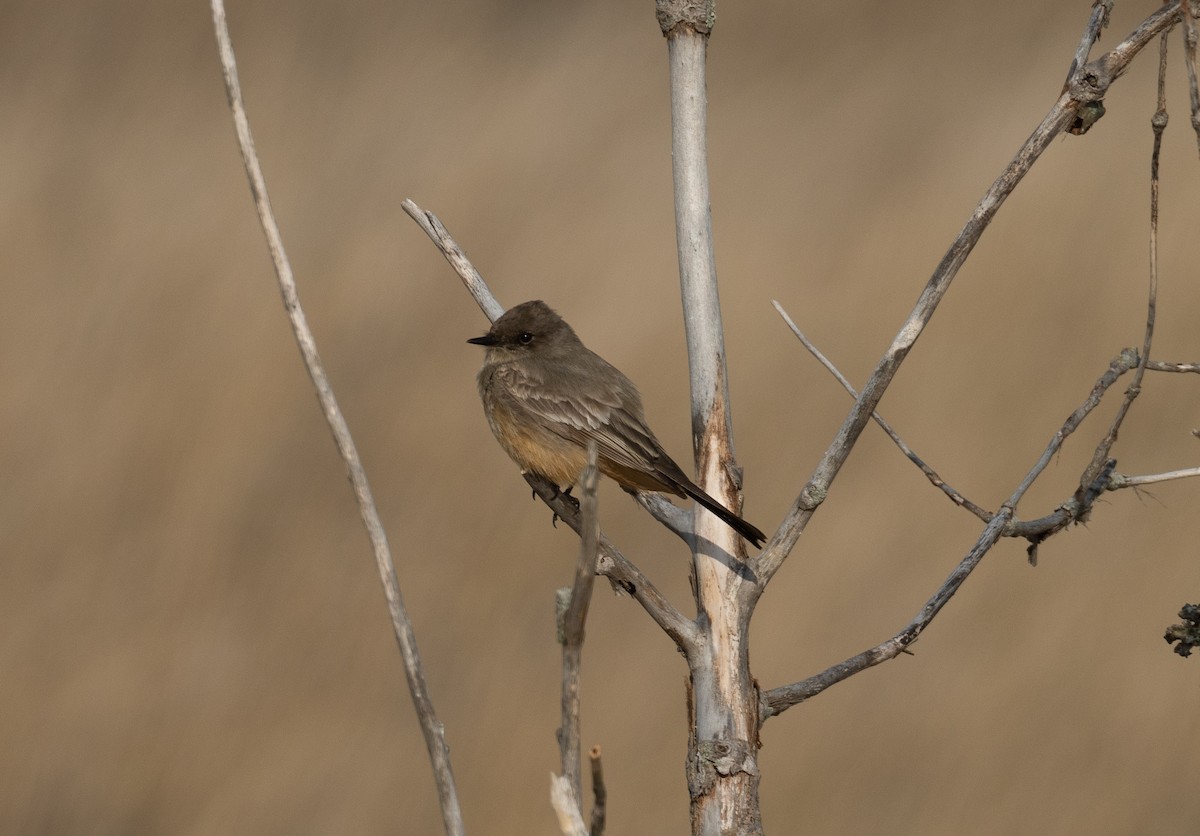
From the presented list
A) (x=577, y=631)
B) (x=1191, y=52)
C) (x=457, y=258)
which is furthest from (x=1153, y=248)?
(x=457, y=258)

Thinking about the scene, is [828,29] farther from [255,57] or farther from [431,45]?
[255,57]

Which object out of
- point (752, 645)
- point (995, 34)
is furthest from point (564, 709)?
point (995, 34)

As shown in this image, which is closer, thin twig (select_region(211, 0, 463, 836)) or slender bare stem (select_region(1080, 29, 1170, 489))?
thin twig (select_region(211, 0, 463, 836))

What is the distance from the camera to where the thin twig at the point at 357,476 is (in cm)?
195

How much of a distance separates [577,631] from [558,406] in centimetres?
296

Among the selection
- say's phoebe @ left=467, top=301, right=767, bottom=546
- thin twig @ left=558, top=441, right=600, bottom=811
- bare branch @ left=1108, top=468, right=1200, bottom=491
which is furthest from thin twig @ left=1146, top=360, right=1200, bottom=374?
say's phoebe @ left=467, top=301, right=767, bottom=546

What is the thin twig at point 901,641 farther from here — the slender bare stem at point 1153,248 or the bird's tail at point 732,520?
the bird's tail at point 732,520

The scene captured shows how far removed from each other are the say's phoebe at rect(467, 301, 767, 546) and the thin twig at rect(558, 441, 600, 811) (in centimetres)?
219

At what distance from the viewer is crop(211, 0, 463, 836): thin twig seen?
1948 millimetres

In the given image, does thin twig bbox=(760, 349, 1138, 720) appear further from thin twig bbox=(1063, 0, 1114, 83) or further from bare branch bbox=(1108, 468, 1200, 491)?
thin twig bbox=(1063, 0, 1114, 83)

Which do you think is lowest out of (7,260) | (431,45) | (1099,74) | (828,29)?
(1099,74)

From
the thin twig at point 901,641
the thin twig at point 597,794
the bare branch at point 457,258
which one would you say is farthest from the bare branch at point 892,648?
the bare branch at point 457,258

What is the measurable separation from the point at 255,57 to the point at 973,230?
7.31 m

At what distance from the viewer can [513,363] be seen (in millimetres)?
5012
